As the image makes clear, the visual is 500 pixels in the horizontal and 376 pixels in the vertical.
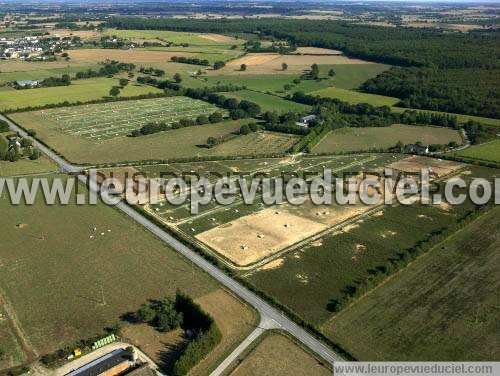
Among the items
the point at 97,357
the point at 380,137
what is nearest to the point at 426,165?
the point at 380,137

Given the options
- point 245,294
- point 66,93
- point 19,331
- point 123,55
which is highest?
point 123,55

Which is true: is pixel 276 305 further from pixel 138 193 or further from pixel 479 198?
pixel 479 198

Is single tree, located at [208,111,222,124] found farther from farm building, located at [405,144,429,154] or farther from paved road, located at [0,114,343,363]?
paved road, located at [0,114,343,363]

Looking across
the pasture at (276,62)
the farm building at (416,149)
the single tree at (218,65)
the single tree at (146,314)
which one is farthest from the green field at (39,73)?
the single tree at (146,314)

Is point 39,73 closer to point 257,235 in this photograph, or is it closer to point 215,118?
point 215,118

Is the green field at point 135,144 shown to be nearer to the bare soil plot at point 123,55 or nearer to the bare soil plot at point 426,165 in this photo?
the bare soil plot at point 426,165

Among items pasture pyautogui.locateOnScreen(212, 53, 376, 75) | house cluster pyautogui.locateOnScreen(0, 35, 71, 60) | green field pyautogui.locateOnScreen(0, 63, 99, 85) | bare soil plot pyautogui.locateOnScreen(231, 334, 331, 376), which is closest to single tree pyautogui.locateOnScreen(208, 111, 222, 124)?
pasture pyautogui.locateOnScreen(212, 53, 376, 75)
